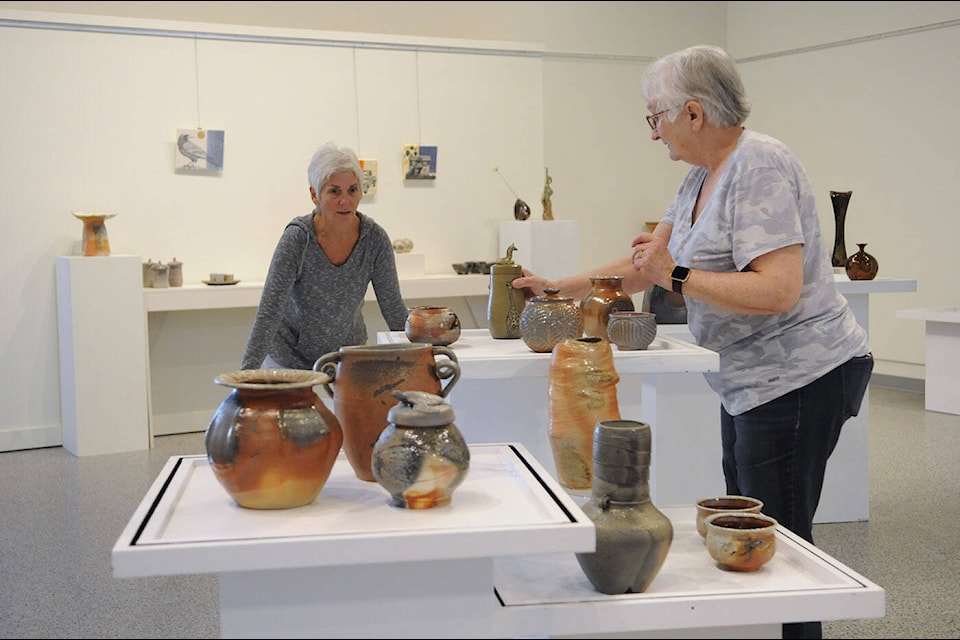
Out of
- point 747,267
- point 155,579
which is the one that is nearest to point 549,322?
point 747,267

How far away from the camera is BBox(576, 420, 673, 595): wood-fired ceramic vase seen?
1727 millimetres

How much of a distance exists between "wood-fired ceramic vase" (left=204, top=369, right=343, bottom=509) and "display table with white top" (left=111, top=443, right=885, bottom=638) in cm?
3

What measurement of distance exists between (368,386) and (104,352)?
4.25 meters

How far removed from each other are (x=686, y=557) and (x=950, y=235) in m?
5.67

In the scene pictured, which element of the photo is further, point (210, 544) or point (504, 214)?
point (504, 214)

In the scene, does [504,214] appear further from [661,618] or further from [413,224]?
[661,618]

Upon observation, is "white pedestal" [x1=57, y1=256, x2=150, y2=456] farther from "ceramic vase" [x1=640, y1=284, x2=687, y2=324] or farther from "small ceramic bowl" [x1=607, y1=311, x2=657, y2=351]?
"small ceramic bowl" [x1=607, y1=311, x2=657, y2=351]

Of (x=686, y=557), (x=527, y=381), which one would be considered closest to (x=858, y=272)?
(x=527, y=381)

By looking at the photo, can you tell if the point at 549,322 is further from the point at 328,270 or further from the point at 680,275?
the point at 328,270

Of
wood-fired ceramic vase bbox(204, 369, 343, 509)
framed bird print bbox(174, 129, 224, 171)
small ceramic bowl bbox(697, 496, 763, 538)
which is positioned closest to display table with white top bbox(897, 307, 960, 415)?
framed bird print bbox(174, 129, 224, 171)

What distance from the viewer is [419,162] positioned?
6.70 m

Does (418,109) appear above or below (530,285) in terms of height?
above

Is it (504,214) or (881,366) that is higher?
(504,214)

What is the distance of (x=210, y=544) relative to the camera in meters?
1.42
